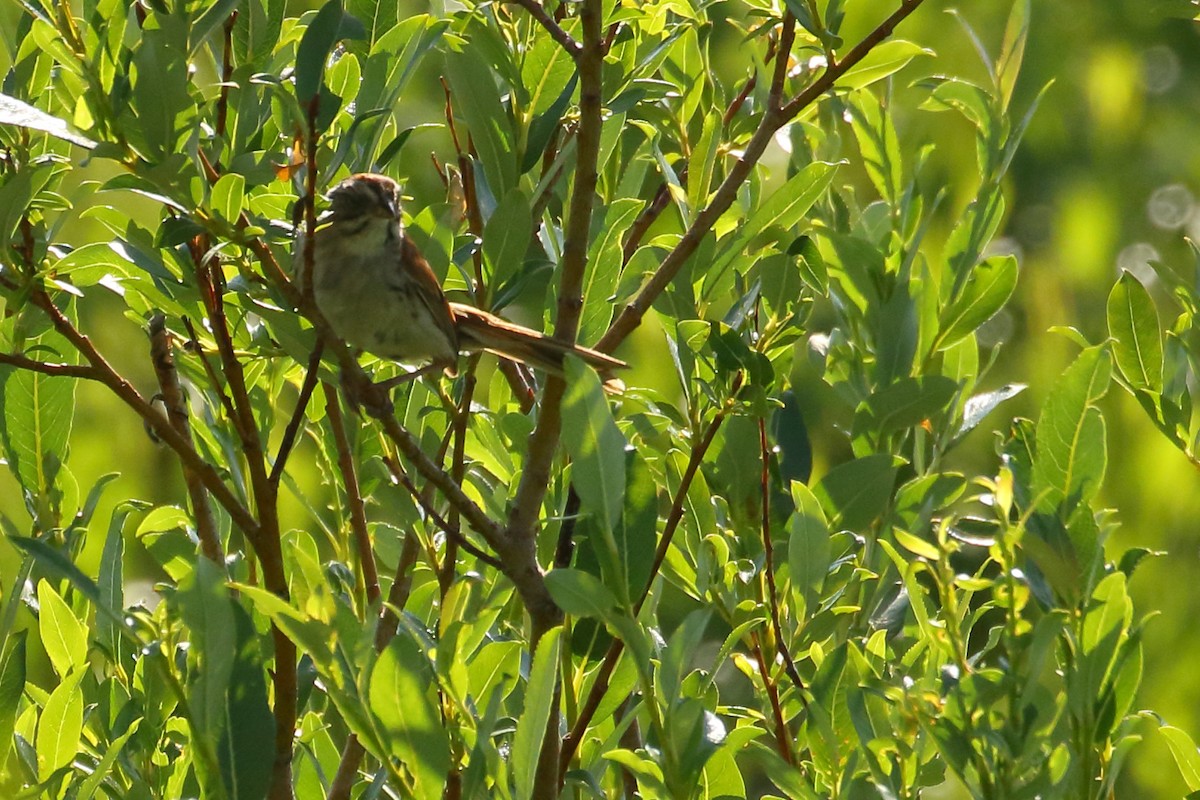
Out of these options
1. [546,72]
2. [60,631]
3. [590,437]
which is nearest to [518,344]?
[546,72]

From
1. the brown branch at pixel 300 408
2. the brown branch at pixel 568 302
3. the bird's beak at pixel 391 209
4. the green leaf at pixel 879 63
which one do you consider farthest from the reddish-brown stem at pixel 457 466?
the bird's beak at pixel 391 209

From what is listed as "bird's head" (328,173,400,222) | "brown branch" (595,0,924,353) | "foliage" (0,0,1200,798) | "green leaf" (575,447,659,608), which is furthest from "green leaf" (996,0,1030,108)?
"bird's head" (328,173,400,222)

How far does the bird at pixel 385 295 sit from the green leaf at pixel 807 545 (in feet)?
3.42

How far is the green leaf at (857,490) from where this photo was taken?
1.72 meters

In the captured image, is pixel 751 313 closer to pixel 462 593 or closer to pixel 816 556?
pixel 816 556

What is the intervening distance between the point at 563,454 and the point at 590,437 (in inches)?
32.1

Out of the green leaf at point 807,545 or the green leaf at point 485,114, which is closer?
the green leaf at point 807,545

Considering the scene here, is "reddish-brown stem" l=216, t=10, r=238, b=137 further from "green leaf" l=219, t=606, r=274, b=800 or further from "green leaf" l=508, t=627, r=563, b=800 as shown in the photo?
"green leaf" l=508, t=627, r=563, b=800

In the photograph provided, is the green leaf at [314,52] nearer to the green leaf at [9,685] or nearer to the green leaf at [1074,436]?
the green leaf at [9,685]

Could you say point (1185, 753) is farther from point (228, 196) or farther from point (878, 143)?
point (228, 196)

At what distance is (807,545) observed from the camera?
1632mm

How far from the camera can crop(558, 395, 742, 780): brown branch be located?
164 centimetres

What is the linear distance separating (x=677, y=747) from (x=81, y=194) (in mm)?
5254

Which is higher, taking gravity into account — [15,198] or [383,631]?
[15,198]
